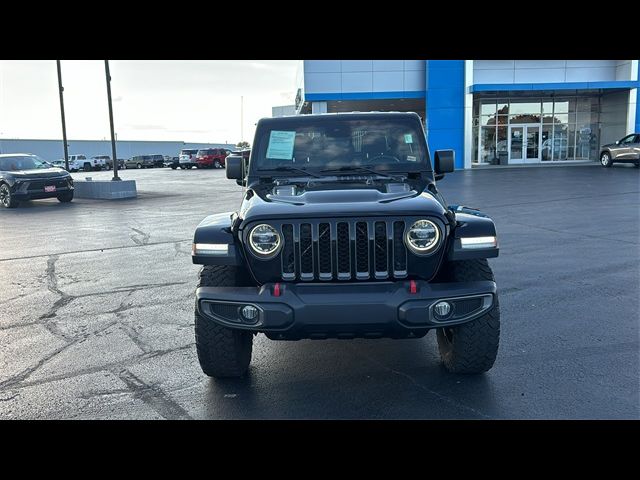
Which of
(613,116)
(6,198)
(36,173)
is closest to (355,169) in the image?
(36,173)

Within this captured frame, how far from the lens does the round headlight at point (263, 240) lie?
3564 millimetres

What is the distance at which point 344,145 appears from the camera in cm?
491

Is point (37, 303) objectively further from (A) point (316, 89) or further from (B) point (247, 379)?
(A) point (316, 89)

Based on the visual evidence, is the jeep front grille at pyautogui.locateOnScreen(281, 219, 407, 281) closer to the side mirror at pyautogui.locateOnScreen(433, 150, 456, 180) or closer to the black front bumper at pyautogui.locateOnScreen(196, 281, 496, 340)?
the black front bumper at pyautogui.locateOnScreen(196, 281, 496, 340)

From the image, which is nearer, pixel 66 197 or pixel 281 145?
pixel 281 145

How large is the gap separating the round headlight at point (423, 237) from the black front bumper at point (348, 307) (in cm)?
23

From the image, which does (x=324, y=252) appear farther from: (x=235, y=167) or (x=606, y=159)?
(x=606, y=159)

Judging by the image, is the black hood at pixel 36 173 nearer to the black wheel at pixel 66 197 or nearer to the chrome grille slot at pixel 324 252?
the black wheel at pixel 66 197

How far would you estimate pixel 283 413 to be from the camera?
360cm

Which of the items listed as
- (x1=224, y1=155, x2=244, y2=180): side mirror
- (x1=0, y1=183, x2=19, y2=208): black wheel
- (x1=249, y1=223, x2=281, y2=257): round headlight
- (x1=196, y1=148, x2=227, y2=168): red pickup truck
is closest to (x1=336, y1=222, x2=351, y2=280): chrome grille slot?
(x1=249, y1=223, x2=281, y2=257): round headlight

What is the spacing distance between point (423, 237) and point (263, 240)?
101cm

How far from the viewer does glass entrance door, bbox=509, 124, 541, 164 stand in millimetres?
35188
